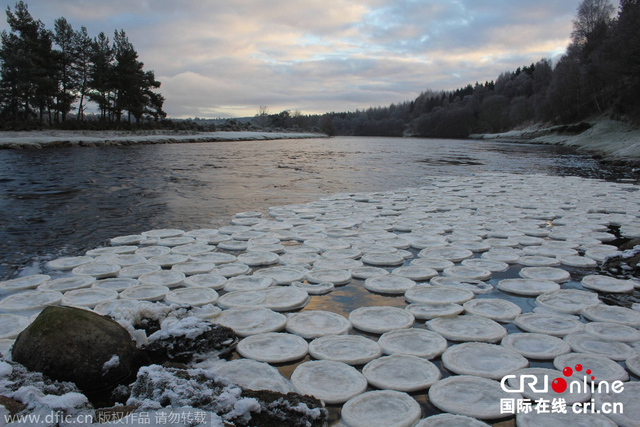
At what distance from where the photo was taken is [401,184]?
1123cm

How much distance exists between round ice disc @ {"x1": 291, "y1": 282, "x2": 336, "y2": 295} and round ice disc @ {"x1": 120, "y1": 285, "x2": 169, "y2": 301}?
1.12 m

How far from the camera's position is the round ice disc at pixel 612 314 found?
287 centimetres

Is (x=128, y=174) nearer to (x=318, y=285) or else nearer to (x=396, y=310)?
(x=318, y=285)

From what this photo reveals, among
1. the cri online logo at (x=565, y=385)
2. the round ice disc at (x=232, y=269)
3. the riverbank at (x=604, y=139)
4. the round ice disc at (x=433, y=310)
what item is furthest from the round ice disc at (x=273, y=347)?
the riverbank at (x=604, y=139)

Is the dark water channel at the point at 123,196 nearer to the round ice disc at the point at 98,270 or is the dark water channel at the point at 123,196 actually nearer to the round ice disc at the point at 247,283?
the round ice disc at the point at 98,270

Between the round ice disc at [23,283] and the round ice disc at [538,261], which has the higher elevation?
the round ice disc at [538,261]

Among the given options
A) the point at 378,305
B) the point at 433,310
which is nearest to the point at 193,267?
the point at 378,305

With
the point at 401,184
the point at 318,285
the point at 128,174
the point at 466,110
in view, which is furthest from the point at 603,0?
the point at 318,285

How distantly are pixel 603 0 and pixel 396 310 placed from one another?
206ft

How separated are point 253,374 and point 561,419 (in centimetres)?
156

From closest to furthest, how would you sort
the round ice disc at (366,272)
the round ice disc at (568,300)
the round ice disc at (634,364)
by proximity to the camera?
the round ice disc at (634,364) < the round ice disc at (568,300) < the round ice disc at (366,272)

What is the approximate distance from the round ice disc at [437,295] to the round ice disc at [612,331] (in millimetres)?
850

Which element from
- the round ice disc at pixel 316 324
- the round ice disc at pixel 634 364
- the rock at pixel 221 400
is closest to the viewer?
the rock at pixel 221 400

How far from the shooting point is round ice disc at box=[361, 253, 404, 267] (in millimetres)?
4219
